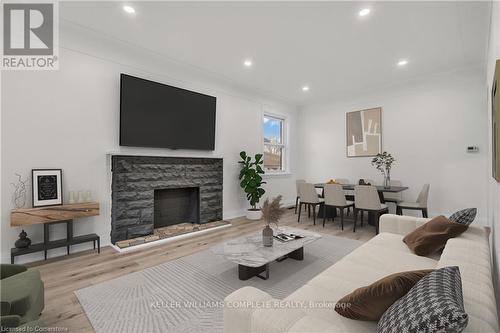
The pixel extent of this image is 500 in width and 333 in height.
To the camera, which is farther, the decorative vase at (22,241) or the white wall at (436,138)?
the white wall at (436,138)

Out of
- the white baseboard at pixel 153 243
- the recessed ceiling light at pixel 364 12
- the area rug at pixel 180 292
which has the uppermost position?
the recessed ceiling light at pixel 364 12

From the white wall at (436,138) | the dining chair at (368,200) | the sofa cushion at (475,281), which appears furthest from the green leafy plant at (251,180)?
the sofa cushion at (475,281)

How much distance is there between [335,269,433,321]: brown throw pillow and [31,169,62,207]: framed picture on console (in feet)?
11.6

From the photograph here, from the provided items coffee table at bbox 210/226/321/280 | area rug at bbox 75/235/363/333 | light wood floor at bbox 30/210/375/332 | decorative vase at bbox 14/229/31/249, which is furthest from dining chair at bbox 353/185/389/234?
decorative vase at bbox 14/229/31/249

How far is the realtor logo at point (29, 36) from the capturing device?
279 centimetres

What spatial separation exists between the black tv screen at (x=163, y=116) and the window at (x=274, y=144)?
203 centimetres

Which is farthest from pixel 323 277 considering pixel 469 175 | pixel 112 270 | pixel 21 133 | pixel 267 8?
pixel 469 175

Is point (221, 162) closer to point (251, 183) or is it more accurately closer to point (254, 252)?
point (251, 183)

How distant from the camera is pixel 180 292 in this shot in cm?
227

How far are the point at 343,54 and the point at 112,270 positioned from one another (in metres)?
4.56

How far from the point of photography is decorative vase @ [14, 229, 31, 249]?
9.02ft

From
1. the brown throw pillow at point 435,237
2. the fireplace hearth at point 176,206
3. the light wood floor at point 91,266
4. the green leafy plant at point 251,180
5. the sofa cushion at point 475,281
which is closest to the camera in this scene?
the sofa cushion at point 475,281

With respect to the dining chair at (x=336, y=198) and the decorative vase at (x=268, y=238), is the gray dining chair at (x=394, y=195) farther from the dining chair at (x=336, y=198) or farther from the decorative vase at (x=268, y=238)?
the decorative vase at (x=268, y=238)

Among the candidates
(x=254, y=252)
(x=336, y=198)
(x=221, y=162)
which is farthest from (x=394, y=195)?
(x=254, y=252)
